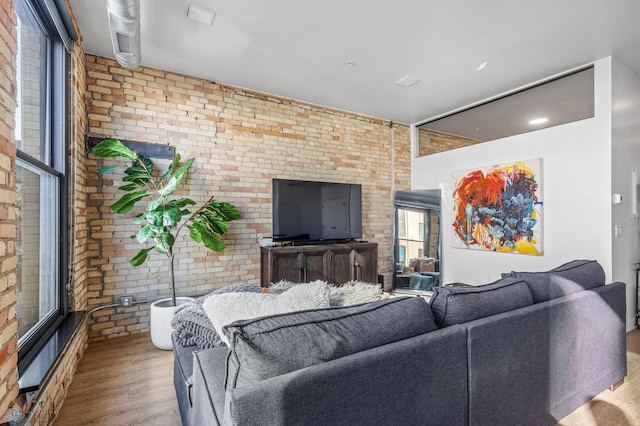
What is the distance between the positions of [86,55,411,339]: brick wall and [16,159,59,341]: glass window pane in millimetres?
714

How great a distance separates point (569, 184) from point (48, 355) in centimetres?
484

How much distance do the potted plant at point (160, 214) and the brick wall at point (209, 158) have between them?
278mm

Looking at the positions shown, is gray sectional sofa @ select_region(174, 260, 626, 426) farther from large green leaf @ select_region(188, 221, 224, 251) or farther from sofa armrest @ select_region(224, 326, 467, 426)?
large green leaf @ select_region(188, 221, 224, 251)

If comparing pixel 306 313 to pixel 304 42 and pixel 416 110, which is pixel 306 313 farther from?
pixel 416 110

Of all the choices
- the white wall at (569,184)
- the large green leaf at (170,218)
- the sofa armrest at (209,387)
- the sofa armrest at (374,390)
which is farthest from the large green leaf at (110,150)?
the white wall at (569,184)

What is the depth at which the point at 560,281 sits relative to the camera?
1.93 meters

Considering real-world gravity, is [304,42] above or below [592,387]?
above

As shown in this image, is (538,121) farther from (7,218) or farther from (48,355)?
(48,355)

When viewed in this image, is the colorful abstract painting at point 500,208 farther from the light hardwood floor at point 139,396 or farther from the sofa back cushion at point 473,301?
the sofa back cushion at point 473,301

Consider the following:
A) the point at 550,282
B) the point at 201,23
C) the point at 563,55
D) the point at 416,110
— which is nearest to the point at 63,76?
the point at 201,23

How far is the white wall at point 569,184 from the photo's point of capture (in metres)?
3.18

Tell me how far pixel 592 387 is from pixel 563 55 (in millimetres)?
3055

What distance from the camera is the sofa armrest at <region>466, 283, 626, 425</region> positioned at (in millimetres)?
1386

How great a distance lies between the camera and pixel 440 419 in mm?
1227
